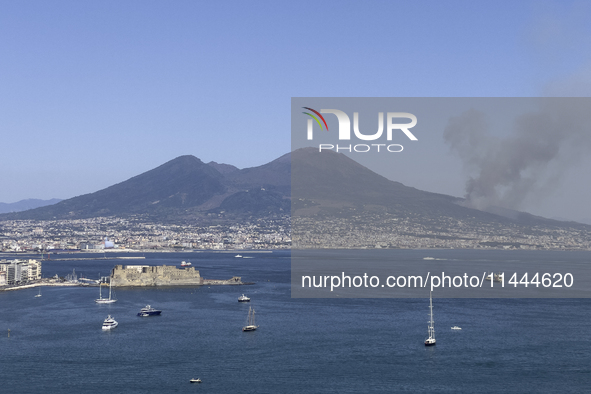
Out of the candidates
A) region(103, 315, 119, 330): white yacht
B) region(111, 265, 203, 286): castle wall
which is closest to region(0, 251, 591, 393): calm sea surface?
region(103, 315, 119, 330): white yacht

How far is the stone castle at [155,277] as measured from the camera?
85625mm

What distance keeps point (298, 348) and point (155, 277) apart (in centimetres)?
4907

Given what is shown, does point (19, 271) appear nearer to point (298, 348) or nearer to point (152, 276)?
point (152, 276)

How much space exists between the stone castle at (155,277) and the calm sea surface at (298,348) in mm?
17795

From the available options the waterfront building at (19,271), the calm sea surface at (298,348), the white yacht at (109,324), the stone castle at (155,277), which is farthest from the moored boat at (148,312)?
the waterfront building at (19,271)

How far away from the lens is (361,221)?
18988cm

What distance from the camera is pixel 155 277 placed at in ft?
289

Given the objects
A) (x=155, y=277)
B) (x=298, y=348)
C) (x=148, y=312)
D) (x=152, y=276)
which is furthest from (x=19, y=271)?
(x=298, y=348)

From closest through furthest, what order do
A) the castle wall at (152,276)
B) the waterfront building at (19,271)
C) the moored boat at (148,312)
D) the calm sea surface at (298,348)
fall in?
1. the calm sea surface at (298,348)
2. the moored boat at (148,312)
3. the castle wall at (152,276)
4. the waterfront building at (19,271)

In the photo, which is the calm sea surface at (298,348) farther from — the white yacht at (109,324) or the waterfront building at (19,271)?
the waterfront building at (19,271)

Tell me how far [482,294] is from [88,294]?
1843 inches

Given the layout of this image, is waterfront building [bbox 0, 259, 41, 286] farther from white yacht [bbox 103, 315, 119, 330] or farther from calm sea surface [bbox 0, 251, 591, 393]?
white yacht [bbox 103, 315, 119, 330]

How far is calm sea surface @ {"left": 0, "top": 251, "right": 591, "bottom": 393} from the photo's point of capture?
113 feet

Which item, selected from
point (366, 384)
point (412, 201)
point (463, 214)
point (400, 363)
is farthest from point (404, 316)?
point (412, 201)
